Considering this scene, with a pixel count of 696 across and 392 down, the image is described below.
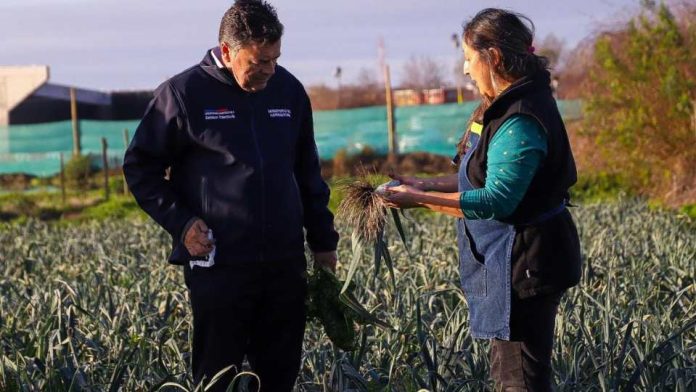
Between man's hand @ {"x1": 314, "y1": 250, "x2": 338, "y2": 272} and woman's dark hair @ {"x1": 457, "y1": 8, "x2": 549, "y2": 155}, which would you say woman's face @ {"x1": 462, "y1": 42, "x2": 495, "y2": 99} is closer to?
woman's dark hair @ {"x1": 457, "y1": 8, "x2": 549, "y2": 155}

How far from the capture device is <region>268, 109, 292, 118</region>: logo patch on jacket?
3.90 metres

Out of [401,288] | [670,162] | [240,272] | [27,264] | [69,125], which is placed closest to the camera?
[240,272]

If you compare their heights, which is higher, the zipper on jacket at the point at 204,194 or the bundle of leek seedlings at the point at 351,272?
the zipper on jacket at the point at 204,194

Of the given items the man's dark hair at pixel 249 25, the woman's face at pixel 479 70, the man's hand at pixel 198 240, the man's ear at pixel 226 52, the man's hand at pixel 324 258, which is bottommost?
the man's hand at pixel 324 258

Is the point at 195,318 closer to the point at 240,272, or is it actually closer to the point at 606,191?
the point at 240,272

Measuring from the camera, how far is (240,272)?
3807 millimetres

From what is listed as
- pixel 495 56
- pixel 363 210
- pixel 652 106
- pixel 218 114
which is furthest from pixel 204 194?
pixel 652 106

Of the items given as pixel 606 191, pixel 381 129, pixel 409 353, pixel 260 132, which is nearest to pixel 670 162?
pixel 606 191

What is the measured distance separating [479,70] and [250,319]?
113cm

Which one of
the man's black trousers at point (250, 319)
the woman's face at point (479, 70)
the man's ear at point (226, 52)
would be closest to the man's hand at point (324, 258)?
the man's black trousers at point (250, 319)

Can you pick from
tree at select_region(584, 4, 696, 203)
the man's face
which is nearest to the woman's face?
the man's face

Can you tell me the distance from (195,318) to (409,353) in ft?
3.68

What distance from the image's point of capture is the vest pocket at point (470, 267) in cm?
353

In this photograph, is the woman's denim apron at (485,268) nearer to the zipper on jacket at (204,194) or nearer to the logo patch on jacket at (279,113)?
the logo patch on jacket at (279,113)
